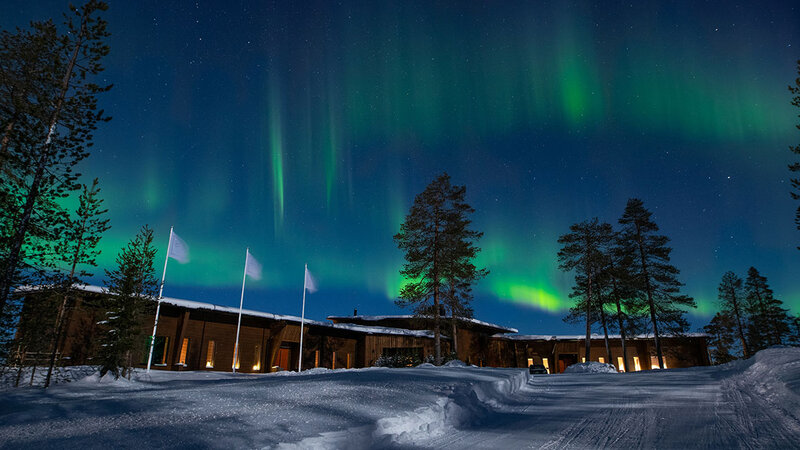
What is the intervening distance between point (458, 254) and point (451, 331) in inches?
271

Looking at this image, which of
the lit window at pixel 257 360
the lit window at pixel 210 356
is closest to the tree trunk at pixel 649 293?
the lit window at pixel 257 360

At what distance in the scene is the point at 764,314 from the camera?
41.0m

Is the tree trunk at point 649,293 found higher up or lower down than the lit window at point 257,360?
higher up

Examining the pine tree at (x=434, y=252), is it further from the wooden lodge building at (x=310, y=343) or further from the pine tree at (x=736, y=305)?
the pine tree at (x=736, y=305)

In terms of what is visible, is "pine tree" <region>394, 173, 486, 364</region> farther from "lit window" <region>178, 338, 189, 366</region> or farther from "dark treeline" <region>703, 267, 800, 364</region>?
"dark treeline" <region>703, 267, 800, 364</region>

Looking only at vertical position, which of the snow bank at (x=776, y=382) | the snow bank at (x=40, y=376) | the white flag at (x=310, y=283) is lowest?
the snow bank at (x=40, y=376)

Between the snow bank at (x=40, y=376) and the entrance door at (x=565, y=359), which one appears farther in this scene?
the entrance door at (x=565, y=359)

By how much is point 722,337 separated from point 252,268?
48424mm

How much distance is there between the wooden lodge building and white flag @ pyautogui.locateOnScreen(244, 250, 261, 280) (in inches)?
87.0

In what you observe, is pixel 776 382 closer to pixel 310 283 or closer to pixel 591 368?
pixel 591 368

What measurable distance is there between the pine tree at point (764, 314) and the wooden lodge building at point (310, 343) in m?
9.76

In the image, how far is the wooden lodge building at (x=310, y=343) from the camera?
18188mm

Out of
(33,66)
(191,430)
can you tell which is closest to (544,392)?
(191,430)

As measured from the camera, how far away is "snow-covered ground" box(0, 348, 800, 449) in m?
4.05
